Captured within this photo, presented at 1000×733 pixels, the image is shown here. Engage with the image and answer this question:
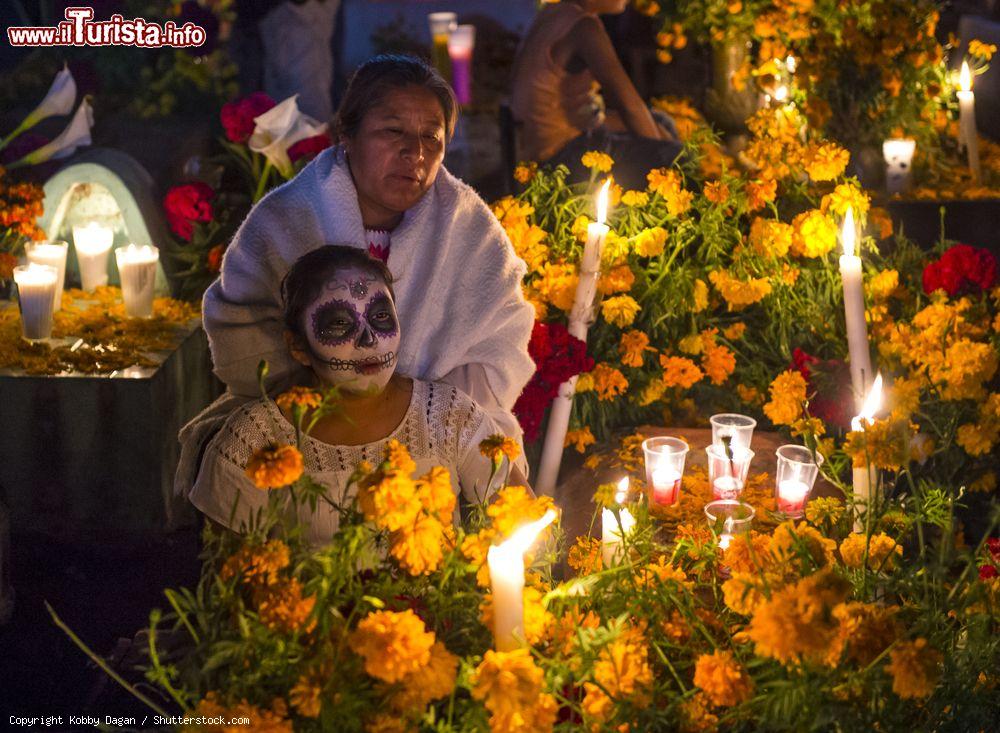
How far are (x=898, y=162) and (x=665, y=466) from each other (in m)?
2.67

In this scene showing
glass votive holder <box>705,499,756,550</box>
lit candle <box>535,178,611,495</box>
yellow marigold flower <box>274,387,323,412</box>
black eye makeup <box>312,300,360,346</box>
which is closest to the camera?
yellow marigold flower <box>274,387,323,412</box>

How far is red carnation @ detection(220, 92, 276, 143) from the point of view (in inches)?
152

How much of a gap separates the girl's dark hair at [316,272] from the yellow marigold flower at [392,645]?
93 cm

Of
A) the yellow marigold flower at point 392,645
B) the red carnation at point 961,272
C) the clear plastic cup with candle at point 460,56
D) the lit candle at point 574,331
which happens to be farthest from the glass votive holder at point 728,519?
the clear plastic cup with candle at point 460,56

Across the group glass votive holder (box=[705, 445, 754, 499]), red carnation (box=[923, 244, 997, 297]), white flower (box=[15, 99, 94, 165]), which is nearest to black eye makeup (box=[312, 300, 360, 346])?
glass votive holder (box=[705, 445, 754, 499])

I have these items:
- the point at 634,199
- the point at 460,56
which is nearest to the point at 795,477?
the point at 634,199

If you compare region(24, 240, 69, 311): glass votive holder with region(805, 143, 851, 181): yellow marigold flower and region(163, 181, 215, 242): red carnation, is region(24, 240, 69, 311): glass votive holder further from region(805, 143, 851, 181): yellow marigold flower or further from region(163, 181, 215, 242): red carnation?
region(805, 143, 851, 181): yellow marigold flower

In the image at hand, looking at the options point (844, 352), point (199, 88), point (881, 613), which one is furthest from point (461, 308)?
point (199, 88)

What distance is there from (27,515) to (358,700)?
8.38ft

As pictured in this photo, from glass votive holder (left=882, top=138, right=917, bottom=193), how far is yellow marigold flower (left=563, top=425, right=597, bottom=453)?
220 centimetres

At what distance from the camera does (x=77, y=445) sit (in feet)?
11.4

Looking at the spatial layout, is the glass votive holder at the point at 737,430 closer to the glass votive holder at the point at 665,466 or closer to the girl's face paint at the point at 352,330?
the glass votive holder at the point at 665,466

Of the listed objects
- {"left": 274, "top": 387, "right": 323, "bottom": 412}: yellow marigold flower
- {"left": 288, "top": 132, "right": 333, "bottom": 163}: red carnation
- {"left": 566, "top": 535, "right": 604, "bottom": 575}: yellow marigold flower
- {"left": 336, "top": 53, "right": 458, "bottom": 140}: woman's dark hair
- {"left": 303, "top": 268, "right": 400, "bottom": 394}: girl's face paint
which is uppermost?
{"left": 288, "top": 132, "right": 333, "bottom": 163}: red carnation

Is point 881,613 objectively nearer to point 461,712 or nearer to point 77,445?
point 461,712
